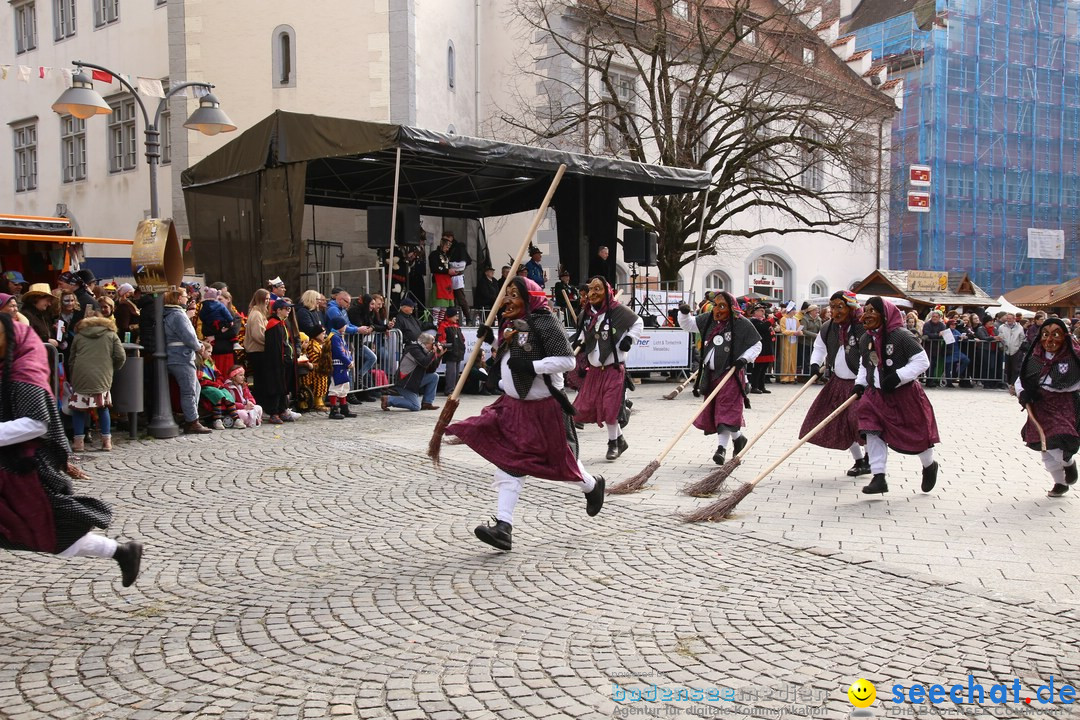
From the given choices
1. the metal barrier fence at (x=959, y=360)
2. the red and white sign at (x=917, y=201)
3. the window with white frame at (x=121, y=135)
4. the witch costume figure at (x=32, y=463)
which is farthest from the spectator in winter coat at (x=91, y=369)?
the red and white sign at (x=917, y=201)

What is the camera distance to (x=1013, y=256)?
Answer: 41969 mm

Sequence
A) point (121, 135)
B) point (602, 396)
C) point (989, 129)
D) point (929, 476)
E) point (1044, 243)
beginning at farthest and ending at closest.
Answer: point (1044, 243), point (989, 129), point (121, 135), point (602, 396), point (929, 476)

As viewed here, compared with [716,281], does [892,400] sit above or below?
below

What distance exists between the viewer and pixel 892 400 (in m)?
8.01

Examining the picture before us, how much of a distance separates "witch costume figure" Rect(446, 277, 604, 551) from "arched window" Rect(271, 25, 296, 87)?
19324mm

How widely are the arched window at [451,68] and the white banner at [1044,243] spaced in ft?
90.6

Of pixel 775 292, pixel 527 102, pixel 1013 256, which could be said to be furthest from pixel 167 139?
pixel 1013 256

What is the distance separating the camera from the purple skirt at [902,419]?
7.87 metres

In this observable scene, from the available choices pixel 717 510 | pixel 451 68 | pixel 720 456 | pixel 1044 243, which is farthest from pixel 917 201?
pixel 717 510

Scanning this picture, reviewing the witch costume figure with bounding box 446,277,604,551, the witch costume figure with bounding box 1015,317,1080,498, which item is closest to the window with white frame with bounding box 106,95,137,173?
the witch costume figure with bounding box 446,277,604,551

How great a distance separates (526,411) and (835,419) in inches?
149

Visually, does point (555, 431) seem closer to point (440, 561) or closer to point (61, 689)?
point (440, 561)

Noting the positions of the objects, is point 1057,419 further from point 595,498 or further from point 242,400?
point 242,400

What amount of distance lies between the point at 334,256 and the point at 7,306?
58.1ft
